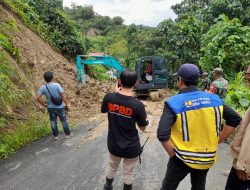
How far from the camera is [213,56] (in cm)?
1268

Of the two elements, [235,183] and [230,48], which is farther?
[230,48]

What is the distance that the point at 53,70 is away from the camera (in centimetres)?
1402

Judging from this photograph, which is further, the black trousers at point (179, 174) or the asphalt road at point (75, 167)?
the asphalt road at point (75, 167)

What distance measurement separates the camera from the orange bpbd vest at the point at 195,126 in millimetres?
3230

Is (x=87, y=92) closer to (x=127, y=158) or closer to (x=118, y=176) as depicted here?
(x=118, y=176)

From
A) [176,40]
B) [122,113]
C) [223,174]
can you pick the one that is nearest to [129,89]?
[122,113]

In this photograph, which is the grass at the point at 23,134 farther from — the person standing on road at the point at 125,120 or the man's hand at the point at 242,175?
the man's hand at the point at 242,175

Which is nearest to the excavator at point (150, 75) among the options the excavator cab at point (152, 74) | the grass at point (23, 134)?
the excavator cab at point (152, 74)

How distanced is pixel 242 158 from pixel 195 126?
563 mm

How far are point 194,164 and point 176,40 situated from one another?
71.1 ft

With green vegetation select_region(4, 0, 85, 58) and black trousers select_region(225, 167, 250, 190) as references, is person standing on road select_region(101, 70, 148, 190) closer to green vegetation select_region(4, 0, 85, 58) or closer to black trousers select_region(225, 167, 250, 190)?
black trousers select_region(225, 167, 250, 190)

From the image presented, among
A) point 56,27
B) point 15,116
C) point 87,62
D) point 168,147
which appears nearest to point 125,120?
point 168,147

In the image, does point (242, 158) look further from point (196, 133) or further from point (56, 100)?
point (56, 100)

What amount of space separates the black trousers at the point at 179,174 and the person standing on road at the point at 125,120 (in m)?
0.83
